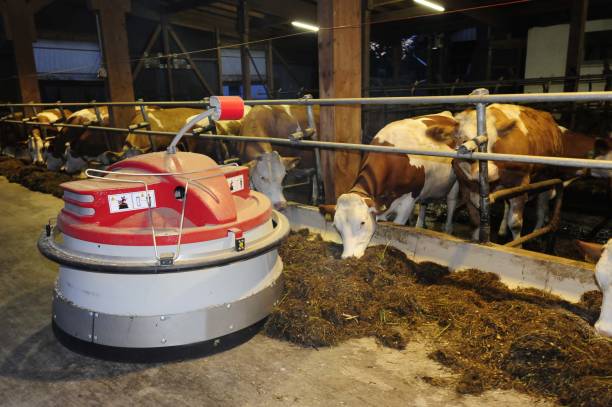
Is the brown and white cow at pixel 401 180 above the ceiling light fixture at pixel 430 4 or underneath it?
underneath

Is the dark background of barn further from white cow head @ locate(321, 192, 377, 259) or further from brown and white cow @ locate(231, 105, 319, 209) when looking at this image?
white cow head @ locate(321, 192, 377, 259)

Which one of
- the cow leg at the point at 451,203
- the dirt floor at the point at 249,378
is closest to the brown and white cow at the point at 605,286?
the dirt floor at the point at 249,378

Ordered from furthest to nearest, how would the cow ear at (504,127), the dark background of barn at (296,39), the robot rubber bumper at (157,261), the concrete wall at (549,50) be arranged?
the concrete wall at (549,50) < the dark background of barn at (296,39) < the cow ear at (504,127) < the robot rubber bumper at (157,261)

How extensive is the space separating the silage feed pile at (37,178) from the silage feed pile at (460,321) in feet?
14.0

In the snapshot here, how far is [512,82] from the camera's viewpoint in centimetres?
691

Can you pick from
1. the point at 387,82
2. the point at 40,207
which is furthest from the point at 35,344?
the point at 387,82

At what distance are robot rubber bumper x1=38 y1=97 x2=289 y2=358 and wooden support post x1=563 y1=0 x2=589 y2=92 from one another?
25.3ft

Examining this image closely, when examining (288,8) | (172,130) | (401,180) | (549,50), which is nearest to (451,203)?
(401,180)

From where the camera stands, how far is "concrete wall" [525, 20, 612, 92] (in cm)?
1233

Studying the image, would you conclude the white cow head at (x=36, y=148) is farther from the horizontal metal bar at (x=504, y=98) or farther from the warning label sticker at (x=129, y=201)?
the warning label sticker at (x=129, y=201)

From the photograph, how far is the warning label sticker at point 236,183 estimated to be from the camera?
2.36 meters

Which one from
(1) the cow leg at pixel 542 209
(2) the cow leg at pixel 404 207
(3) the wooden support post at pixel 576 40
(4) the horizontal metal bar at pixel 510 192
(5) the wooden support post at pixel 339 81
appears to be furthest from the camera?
(3) the wooden support post at pixel 576 40

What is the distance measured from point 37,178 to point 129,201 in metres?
5.35

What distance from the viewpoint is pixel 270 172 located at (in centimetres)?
463
